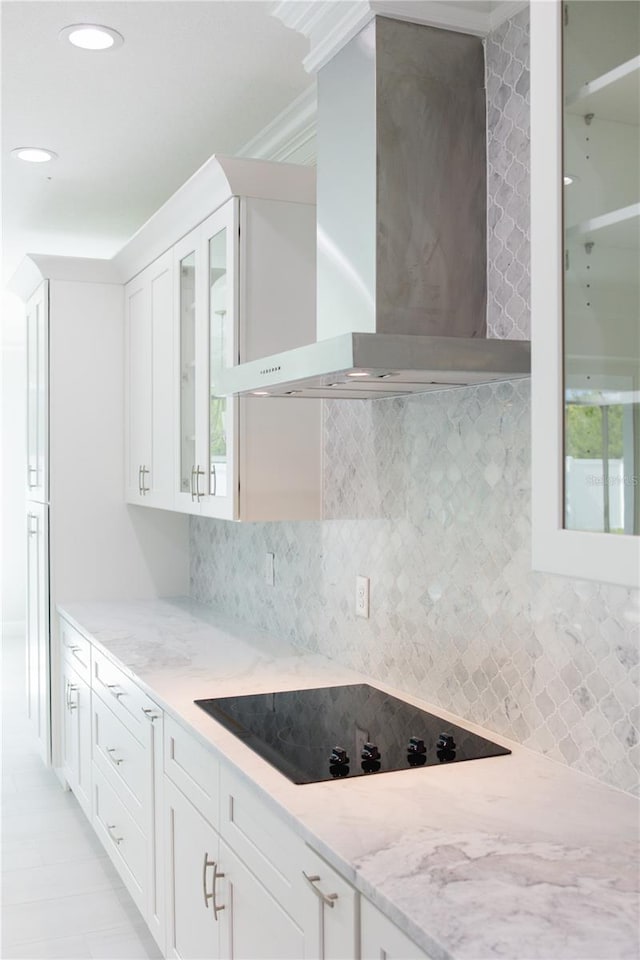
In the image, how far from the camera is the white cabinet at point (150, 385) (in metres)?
3.51

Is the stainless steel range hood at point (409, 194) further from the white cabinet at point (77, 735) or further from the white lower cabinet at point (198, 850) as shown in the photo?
the white cabinet at point (77, 735)

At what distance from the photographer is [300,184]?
2830 mm

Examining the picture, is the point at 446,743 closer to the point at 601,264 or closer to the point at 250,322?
the point at 601,264

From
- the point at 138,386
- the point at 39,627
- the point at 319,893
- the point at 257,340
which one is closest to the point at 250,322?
the point at 257,340

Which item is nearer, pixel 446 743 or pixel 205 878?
pixel 446 743

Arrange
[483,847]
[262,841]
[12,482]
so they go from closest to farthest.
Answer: [483,847] → [262,841] → [12,482]

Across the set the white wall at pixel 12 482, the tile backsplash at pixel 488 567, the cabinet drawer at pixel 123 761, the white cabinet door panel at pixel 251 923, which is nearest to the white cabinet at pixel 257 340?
the tile backsplash at pixel 488 567

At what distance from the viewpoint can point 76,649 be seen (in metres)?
3.60

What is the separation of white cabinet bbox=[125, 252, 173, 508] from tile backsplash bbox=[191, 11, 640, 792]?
932 millimetres

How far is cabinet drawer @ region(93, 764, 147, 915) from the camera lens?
2746 mm

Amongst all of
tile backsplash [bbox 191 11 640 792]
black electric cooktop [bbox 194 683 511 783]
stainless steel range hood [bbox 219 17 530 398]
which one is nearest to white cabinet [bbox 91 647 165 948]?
black electric cooktop [bbox 194 683 511 783]

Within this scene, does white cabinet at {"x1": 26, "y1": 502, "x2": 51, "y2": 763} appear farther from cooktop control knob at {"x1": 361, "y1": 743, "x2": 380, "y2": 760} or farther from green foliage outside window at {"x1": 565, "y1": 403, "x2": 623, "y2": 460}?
green foliage outside window at {"x1": 565, "y1": 403, "x2": 623, "y2": 460}

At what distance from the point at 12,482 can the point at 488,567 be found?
622 cm

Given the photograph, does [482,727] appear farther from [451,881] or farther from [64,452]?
[64,452]
